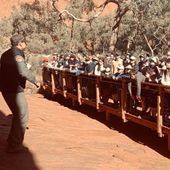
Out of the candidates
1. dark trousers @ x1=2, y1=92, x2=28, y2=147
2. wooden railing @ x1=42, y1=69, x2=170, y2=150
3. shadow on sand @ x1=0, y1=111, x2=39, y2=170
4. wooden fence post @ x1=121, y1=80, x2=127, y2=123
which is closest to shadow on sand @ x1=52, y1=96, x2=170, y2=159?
wooden railing @ x1=42, y1=69, x2=170, y2=150

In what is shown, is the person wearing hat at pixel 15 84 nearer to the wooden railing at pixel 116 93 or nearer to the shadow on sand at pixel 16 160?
the shadow on sand at pixel 16 160

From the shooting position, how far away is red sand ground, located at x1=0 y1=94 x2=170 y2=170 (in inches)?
300

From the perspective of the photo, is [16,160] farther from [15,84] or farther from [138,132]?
[138,132]

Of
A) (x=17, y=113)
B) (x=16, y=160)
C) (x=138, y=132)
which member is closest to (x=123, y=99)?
(x=138, y=132)

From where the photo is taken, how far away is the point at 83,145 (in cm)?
946

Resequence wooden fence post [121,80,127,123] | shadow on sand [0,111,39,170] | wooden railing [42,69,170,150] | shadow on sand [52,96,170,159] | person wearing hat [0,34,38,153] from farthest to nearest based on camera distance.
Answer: wooden fence post [121,80,127,123] < shadow on sand [52,96,170,159] < wooden railing [42,69,170,150] < person wearing hat [0,34,38,153] < shadow on sand [0,111,39,170]

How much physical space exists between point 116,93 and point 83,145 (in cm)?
279

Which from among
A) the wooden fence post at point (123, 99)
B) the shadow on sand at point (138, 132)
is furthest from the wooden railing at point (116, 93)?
the shadow on sand at point (138, 132)

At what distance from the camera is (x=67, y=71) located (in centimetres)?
1592

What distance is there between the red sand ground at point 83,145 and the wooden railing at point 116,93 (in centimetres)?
45

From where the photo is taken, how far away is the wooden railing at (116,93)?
9555mm

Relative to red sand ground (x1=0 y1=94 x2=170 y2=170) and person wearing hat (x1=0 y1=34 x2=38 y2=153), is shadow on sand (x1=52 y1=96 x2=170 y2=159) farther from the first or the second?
person wearing hat (x1=0 y1=34 x2=38 y2=153)

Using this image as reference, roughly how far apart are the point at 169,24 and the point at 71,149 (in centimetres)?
3236

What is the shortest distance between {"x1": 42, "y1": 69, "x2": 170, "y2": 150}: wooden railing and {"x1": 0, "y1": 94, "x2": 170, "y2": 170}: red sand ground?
1.49ft
